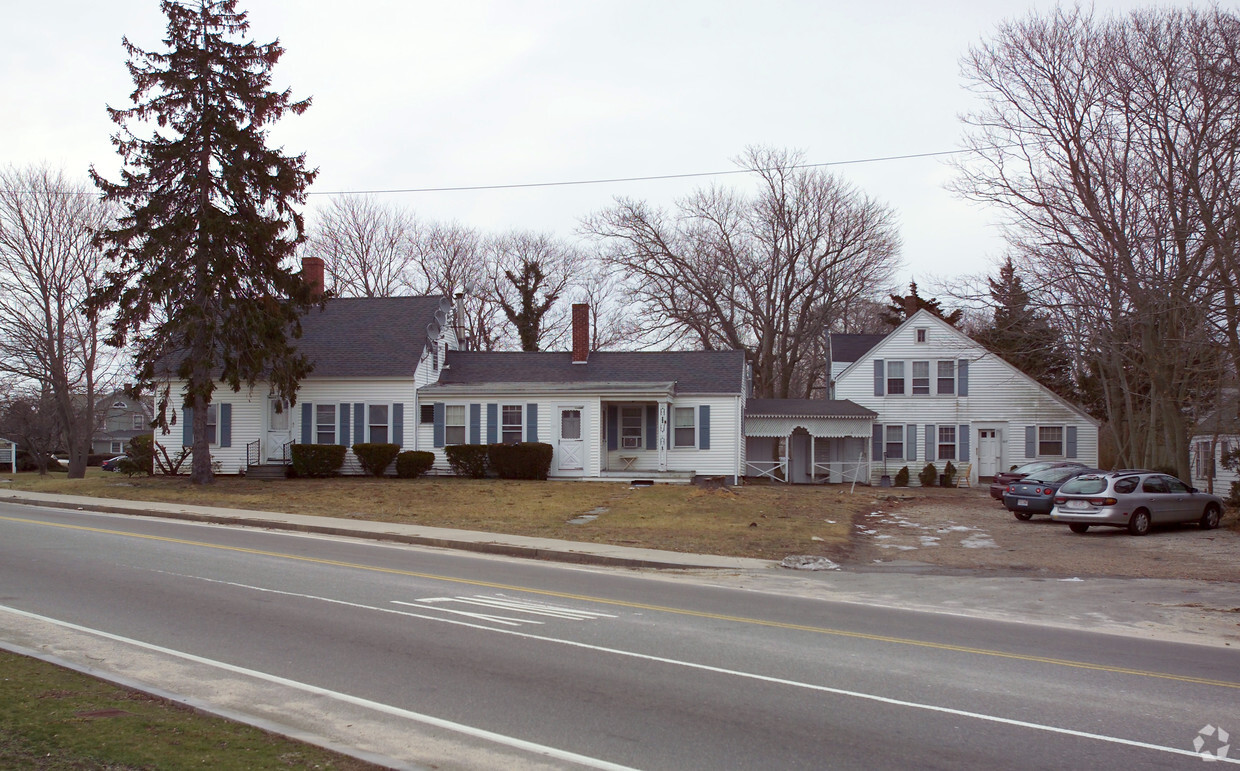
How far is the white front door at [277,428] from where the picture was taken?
111 feet

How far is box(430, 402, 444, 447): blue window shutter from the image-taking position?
33.9 m

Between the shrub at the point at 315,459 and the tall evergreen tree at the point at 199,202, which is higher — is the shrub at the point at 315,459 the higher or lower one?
the lower one

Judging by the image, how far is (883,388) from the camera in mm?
42656

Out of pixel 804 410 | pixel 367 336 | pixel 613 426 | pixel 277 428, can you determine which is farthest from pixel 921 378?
pixel 277 428

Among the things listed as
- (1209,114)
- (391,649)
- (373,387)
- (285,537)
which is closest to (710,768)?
(391,649)

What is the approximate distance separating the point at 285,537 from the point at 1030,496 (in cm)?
1793

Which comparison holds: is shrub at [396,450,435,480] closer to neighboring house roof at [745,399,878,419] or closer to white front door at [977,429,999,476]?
neighboring house roof at [745,399,878,419]

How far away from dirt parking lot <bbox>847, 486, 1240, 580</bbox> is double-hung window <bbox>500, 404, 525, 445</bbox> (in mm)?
12865

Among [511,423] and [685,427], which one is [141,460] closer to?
[511,423]

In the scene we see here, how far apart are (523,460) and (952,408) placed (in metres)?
20.7

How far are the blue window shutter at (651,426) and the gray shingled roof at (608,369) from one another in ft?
3.53

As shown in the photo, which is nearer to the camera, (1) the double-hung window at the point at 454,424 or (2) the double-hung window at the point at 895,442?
(1) the double-hung window at the point at 454,424

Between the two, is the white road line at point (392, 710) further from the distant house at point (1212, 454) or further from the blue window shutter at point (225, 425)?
the blue window shutter at point (225, 425)

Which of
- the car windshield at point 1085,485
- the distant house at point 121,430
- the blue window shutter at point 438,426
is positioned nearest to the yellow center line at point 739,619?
the car windshield at point 1085,485
